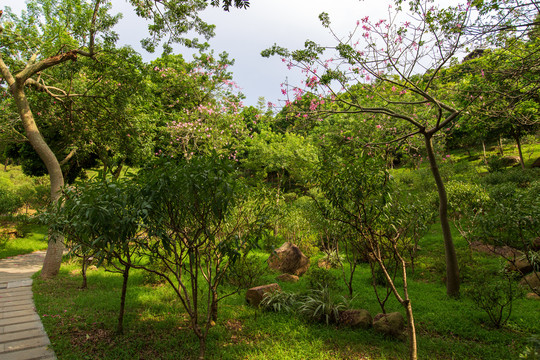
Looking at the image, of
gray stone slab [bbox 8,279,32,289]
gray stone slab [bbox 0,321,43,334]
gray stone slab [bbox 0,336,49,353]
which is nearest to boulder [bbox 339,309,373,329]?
gray stone slab [bbox 0,336,49,353]

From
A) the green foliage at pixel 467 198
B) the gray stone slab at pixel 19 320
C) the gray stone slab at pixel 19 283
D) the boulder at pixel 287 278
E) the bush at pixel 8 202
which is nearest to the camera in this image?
the gray stone slab at pixel 19 320

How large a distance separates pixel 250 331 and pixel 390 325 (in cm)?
232

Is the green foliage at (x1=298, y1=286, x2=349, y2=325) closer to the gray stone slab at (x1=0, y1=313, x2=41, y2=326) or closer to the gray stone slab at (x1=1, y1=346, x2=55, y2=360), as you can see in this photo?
the gray stone slab at (x1=1, y1=346, x2=55, y2=360)

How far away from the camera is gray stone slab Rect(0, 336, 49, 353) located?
3.62m

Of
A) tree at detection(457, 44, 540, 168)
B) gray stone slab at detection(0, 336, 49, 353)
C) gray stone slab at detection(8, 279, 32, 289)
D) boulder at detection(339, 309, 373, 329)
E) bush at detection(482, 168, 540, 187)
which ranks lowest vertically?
boulder at detection(339, 309, 373, 329)

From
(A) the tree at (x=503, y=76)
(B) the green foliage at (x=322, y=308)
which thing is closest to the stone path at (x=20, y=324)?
(B) the green foliage at (x=322, y=308)

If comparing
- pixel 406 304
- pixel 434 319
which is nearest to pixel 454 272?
pixel 434 319

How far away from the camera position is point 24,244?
484 inches

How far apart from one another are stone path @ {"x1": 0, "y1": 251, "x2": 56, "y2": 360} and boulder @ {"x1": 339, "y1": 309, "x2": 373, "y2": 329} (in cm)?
435

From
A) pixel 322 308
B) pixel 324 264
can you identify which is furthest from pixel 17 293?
pixel 324 264

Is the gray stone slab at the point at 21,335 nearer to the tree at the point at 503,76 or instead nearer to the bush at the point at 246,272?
the bush at the point at 246,272

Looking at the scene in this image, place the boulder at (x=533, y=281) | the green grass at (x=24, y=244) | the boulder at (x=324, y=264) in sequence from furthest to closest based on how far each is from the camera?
the green grass at (x=24, y=244)
the boulder at (x=324, y=264)
the boulder at (x=533, y=281)

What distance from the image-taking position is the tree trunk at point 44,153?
22.7 ft

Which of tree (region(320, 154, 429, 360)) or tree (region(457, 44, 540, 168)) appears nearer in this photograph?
tree (region(320, 154, 429, 360))
